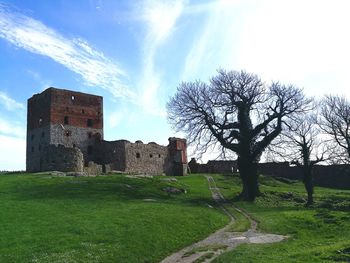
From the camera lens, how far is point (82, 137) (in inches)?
2707

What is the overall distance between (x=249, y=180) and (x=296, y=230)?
18.8 m

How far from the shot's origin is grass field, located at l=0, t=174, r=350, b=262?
66.6 ft

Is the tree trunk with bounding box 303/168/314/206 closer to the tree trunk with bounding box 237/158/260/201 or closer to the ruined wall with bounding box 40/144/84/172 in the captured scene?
the tree trunk with bounding box 237/158/260/201

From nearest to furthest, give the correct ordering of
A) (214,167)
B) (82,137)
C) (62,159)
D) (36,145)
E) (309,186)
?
(309,186)
(62,159)
(36,145)
(82,137)
(214,167)

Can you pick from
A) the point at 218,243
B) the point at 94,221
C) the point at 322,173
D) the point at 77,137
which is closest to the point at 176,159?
the point at 77,137

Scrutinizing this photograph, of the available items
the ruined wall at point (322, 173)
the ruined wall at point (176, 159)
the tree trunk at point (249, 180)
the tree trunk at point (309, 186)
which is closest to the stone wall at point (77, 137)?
the ruined wall at point (176, 159)

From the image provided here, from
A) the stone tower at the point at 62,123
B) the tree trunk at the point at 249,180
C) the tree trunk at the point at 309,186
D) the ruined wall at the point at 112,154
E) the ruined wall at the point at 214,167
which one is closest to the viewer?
the tree trunk at the point at 309,186

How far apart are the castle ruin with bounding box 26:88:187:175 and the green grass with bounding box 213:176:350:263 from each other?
748 inches

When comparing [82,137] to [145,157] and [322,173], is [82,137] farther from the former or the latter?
[322,173]

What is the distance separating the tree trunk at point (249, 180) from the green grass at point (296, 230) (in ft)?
3.64

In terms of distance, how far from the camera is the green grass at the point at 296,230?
18.9m

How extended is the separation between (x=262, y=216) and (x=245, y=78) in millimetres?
19360

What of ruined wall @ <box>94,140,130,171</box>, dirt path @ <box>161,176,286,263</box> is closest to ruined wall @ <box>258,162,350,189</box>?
ruined wall @ <box>94,140,130,171</box>

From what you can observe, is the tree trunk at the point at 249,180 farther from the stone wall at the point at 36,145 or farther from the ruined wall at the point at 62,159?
the stone wall at the point at 36,145
